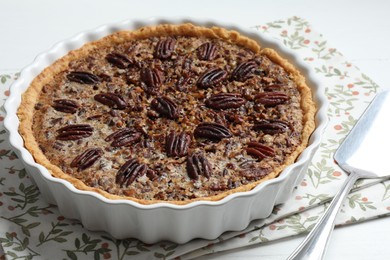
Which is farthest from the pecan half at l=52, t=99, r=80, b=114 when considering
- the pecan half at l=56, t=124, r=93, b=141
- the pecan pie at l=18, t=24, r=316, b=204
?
the pecan half at l=56, t=124, r=93, b=141

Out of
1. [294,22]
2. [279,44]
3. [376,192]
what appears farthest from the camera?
[294,22]

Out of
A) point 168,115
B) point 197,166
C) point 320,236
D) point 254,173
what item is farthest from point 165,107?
point 320,236

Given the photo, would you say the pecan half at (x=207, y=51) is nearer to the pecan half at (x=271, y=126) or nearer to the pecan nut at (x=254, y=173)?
the pecan half at (x=271, y=126)

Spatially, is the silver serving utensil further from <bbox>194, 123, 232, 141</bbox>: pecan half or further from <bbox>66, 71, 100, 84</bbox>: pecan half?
<bbox>66, 71, 100, 84</bbox>: pecan half

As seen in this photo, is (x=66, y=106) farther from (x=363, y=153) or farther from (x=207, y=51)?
(x=363, y=153)

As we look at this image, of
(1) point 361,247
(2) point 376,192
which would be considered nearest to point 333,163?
(2) point 376,192

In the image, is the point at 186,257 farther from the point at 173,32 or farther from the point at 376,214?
the point at 173,32

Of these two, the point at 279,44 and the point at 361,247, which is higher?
the point at 279,44
